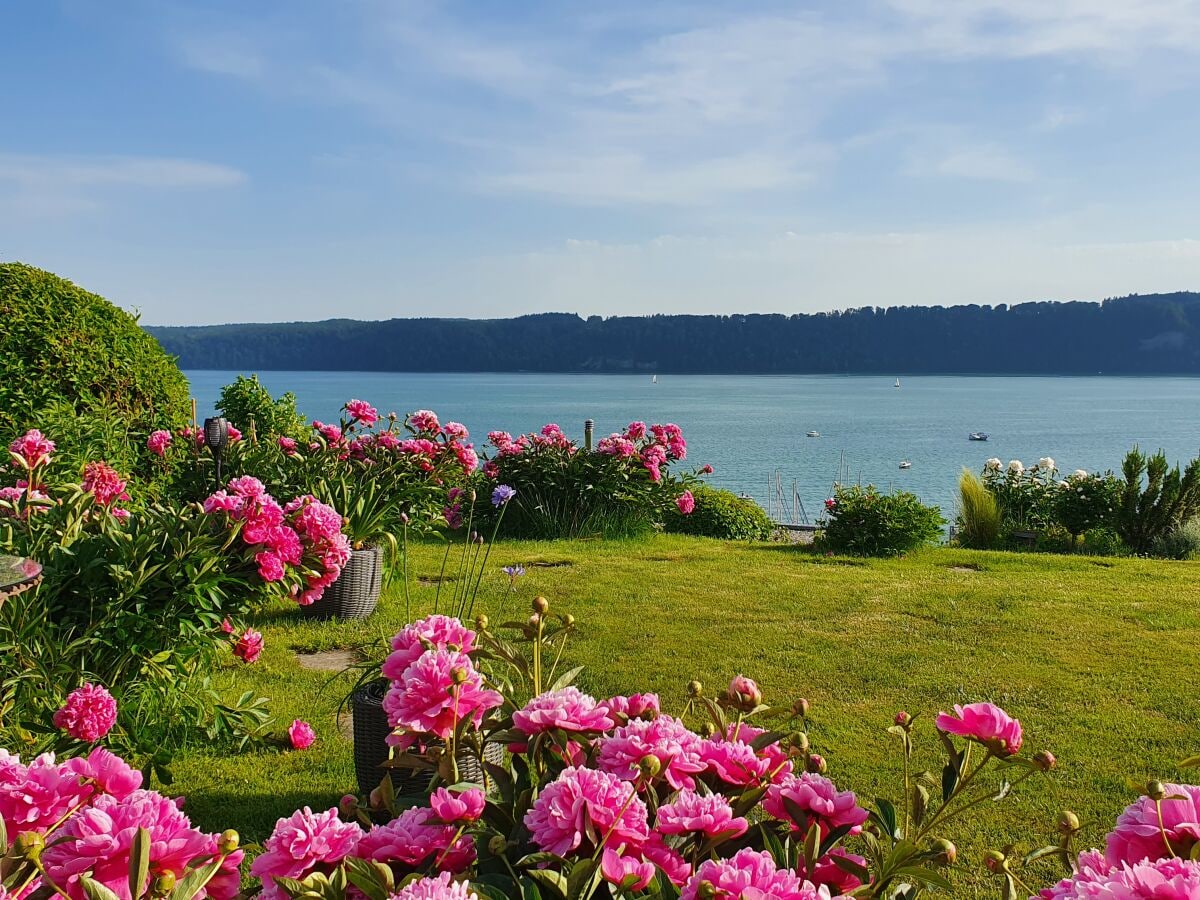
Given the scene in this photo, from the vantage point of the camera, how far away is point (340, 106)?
9.05 meters

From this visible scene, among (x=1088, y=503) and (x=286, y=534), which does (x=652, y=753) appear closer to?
(x=286, y=534)

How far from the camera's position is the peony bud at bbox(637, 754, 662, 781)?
0.98 meters

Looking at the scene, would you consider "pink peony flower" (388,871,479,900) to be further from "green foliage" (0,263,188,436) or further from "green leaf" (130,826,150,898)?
"green foliage" (0,263,188,436)

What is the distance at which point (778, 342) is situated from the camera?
296 feet

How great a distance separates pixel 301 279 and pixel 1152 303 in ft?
293

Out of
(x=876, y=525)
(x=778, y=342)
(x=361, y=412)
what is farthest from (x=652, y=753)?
(x=778, y=342)

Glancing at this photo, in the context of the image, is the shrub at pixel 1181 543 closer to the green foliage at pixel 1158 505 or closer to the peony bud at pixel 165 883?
the green foliage at pixel 1158 505

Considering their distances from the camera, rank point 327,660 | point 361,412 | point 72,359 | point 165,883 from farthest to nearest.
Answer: point 361,412 < point 72,359 < point 327,660 < point 165,883

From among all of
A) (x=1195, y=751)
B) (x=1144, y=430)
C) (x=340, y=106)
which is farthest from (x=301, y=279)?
(x=1144, y=430)

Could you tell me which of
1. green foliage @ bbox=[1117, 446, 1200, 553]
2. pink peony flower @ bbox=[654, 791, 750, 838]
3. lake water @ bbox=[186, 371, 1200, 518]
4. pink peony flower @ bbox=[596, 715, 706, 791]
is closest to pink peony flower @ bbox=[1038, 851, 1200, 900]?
pink peony flower @ bbox=[654, 791, 750, 838]

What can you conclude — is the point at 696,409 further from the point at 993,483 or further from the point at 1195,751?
the point at 1195,751

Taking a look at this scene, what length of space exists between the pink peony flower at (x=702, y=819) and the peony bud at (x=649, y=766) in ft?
0.16

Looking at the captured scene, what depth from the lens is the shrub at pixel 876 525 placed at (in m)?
8.18

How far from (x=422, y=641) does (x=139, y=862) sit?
2.05ft
